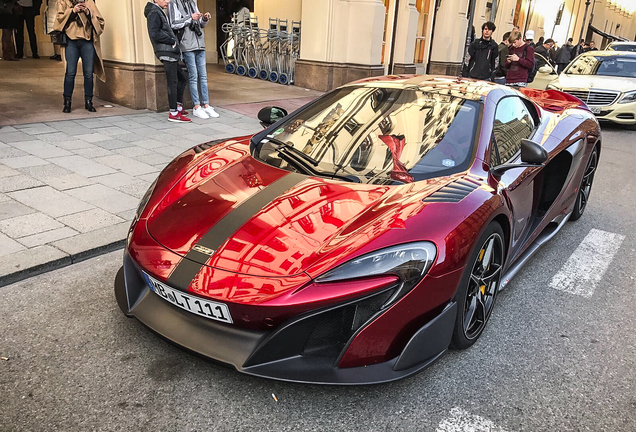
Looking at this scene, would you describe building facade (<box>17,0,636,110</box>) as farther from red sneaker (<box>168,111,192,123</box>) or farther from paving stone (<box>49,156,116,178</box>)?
paving stone (<box>49,156,116,178</box>)

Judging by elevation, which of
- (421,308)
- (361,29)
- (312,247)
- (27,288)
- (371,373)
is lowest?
(27,288)

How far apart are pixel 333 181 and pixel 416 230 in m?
0.68

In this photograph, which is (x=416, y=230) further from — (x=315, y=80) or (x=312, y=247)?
(x=315, y=80)

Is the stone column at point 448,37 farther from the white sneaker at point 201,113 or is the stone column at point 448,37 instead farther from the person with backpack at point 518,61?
the white sneaker at point 201,113

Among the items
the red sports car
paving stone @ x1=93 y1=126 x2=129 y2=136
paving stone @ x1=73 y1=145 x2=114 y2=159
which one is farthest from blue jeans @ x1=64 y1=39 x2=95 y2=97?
the red sports car

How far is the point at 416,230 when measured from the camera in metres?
2.46

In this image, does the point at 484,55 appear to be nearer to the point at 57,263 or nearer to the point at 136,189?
the point at 136,189

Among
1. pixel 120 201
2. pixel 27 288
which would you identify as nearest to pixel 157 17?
pixel 120 201

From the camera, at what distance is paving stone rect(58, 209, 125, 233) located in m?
4.30

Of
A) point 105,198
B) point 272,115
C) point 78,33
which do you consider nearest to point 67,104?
point 78,33

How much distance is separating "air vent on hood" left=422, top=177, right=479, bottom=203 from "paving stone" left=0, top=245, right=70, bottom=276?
2570 millimetres

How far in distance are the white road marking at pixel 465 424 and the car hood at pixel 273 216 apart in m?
0.85

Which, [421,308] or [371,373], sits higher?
[421,308]

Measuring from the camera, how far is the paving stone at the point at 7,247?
142 inches
